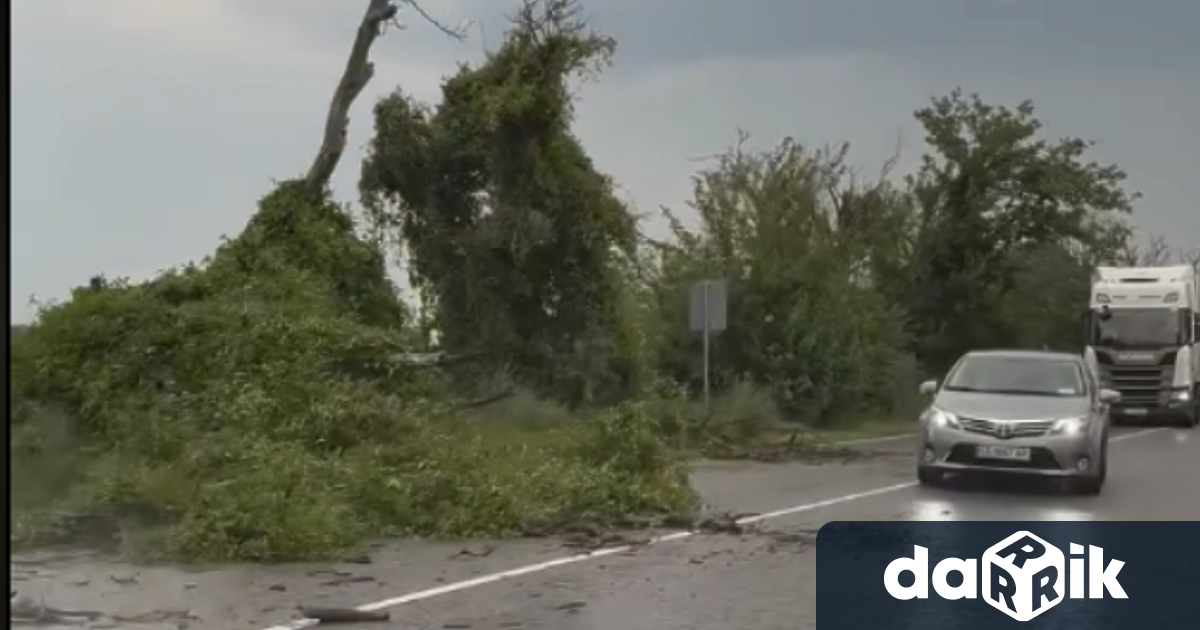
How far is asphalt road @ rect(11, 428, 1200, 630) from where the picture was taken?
9.84 m

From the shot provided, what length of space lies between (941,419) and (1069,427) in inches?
53.1

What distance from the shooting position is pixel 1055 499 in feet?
56.2

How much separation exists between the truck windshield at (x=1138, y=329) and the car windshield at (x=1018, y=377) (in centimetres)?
1845

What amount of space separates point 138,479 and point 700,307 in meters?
14.9

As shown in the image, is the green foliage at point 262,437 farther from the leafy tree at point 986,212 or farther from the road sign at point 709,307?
the leafy tree at point 986,212

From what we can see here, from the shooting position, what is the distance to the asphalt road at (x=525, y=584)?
9.84m

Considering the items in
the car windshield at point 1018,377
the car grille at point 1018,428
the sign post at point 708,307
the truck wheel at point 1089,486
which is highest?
the sign post at point 708,307

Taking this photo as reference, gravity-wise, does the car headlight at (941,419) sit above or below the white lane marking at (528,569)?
above

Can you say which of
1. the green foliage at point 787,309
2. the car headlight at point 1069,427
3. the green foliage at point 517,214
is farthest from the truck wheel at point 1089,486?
the green foliage at point 787,309

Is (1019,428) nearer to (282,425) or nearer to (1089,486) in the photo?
(1089,486)

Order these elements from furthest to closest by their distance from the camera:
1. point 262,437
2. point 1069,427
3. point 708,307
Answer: point 708,307
point 1069,427
point 262,437

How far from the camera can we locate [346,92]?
70.9 feet

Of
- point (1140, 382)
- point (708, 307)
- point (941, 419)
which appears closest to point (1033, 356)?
point (941, 419)

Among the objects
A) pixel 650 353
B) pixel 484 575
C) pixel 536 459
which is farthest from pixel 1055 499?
pixel 650 353
